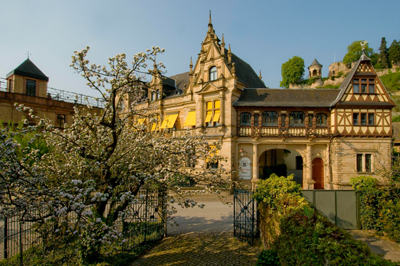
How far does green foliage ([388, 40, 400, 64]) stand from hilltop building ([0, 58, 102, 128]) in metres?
75.1

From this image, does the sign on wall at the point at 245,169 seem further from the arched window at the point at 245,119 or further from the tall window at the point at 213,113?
the tall window at the point at 213,113

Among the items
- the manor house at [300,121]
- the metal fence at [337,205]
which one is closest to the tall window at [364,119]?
the manor house at [300,121]

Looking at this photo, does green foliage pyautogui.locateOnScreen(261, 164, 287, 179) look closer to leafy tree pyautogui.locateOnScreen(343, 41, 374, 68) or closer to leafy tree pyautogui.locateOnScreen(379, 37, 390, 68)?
leafy tree pyautogui.locateOnScreen(343, 41, 374, 68)

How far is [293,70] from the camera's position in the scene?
213 feet

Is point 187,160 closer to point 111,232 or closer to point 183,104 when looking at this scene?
point 111,232

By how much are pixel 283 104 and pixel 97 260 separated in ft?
65.7

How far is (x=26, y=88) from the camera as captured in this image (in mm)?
30641

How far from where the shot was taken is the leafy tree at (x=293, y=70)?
64.8 metres

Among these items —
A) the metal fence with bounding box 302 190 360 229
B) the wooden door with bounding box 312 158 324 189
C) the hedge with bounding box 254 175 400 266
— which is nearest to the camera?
the hedge with bounding box 254 175 400 266

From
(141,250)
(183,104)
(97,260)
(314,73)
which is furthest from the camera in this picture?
(314,73)

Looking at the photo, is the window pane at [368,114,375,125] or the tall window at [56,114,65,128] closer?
the window pane at [368,114,375,125]

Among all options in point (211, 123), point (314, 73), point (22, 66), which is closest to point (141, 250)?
point (211, 123)

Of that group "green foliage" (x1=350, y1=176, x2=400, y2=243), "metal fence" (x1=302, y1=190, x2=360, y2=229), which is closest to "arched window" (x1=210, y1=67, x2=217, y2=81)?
"metal fence" (x1=302, y1=190, x2=360, y2=229)

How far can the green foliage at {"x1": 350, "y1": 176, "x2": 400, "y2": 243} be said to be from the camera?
10859 millimetres
